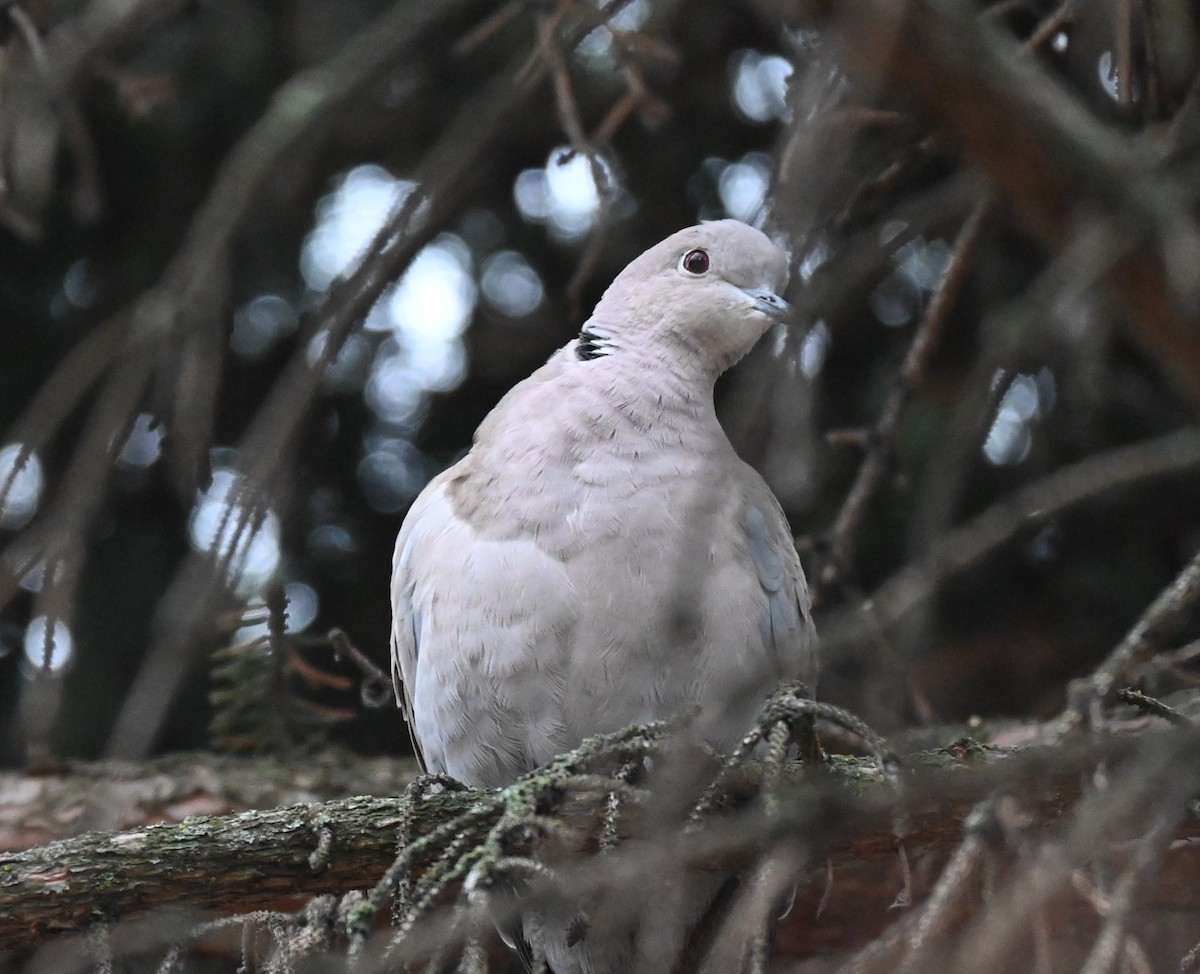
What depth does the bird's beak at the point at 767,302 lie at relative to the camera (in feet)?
9.74

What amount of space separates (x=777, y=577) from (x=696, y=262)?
2.41 ft

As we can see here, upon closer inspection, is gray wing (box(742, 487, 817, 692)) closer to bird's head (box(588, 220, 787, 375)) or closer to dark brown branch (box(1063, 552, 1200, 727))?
bird's head (box(588, 220, 787, 375))

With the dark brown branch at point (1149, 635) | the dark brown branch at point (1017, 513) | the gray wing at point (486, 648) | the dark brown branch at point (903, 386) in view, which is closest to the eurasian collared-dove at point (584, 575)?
the gray wing at point (486, 648)

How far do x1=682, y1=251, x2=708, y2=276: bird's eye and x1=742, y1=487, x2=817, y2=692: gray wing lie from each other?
1.69 ft

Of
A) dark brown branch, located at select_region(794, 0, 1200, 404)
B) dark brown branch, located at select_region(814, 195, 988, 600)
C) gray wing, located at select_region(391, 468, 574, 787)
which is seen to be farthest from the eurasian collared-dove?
dark brown branch, located at select_region(794, 0, 1200, 404)

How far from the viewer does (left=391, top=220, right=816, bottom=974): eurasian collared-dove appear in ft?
8.53

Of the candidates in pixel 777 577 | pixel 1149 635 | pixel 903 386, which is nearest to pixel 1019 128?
pixel 1149 635

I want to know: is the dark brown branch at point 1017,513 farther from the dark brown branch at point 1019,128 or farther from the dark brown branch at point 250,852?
the dark brown branch at point 1019,128

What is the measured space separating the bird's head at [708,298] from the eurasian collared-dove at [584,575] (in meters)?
0.02

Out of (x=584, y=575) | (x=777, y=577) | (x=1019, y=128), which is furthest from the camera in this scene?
(x=777, y=577)

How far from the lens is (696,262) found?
10.2ft

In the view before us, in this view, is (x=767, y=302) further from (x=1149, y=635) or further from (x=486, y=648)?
(x=1149, y=635)

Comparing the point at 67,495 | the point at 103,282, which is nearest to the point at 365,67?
the point at 67,495

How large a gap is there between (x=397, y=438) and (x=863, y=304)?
4.69 feet
